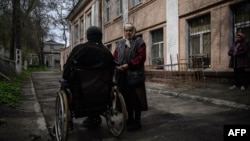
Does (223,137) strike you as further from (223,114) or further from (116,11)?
(116,11)

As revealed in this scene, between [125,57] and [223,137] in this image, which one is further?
[125,57]

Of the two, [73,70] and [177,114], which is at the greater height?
[73,70]

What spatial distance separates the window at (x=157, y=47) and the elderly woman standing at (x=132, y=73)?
10116mm

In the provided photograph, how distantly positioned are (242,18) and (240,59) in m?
1.94

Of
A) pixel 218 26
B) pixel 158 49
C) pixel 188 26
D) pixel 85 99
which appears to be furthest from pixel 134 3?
pixel 85 99

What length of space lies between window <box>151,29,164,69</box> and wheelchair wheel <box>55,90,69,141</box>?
11.0 metres

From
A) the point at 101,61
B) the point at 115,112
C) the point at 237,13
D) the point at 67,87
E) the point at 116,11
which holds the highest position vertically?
the point at 116,11

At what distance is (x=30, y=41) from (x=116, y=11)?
1268cm

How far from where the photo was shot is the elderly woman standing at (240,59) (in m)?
8.41

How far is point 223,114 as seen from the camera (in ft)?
19.1

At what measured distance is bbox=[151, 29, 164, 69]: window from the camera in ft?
49.3


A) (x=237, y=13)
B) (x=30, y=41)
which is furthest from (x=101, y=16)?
(x=237, y=13)

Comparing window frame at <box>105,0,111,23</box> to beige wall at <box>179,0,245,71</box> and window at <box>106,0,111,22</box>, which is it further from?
beige wall at <box>179,0,245,71</box>

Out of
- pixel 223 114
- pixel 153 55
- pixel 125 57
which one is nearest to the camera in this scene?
pixel 125 57
